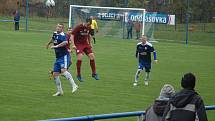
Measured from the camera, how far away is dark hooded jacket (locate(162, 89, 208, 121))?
24.3ft

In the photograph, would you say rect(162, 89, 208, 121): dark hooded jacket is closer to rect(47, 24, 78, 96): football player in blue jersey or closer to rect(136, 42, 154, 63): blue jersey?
rect(47, 24, 78, 96): football player in blue jersey

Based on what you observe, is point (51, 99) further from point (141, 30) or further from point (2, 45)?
point (141, 30)

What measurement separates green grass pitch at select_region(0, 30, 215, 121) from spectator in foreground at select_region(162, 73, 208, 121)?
4211 mm

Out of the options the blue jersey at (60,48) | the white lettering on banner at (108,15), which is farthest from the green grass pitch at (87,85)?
the white lettering on banner at (108,15)

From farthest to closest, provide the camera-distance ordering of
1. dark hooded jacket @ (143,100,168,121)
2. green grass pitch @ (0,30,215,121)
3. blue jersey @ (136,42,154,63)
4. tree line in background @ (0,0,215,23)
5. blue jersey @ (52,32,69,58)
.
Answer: tree line in background @ (0,0,215,23) → blue jersey @ (136,42,154,63) → blue jersey @ (52,32,69,58) → green grass pitch @ (0,30,215,121) → dark hooded jacket @ (143,100,168,121)

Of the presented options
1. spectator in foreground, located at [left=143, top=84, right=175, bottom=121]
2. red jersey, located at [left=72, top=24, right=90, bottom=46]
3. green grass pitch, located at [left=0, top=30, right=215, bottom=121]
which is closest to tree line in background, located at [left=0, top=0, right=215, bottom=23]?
green grass pitch, located at [left=0, top=30, right=215, bottom=121]

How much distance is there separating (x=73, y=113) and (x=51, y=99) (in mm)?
2223

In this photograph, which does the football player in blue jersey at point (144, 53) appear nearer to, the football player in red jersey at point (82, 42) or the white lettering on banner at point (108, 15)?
the football player in red jersey at point (82, 42)

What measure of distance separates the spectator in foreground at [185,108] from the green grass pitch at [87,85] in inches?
166

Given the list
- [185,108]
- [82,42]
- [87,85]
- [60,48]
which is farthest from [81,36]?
[185,108]

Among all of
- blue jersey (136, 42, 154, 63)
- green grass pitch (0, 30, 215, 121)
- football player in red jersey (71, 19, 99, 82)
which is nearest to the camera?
green grass pitch (0, 30, 215, 121)

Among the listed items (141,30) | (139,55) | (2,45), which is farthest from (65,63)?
(141,30)

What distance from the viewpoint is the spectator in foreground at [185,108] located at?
7398mm

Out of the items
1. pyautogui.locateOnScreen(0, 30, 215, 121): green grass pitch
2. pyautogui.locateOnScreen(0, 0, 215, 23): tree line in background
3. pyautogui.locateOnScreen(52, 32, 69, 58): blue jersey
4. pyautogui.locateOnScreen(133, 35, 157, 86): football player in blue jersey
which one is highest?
pyautogui.locateOnScreen(0, 0, 215, 23): tree line in background
